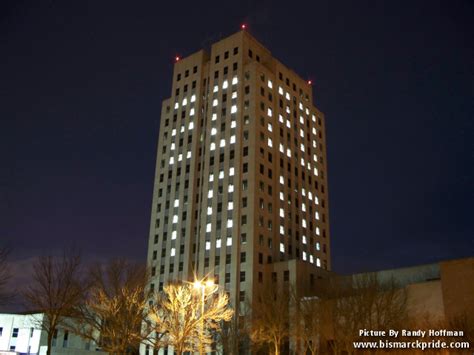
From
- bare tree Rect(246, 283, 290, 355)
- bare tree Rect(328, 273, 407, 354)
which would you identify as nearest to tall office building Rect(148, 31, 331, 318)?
bare tree Rect(246, 283, 290, 355)

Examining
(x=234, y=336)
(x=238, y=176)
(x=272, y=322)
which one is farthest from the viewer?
(x=238, y=176)

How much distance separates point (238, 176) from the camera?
90.8 meters

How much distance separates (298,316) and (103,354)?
146 ft

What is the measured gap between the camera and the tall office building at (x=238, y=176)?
8675 centimetres

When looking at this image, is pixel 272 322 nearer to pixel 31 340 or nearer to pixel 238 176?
pixel 238 176

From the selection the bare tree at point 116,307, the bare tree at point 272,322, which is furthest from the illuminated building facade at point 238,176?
the bare tree at point 116,307

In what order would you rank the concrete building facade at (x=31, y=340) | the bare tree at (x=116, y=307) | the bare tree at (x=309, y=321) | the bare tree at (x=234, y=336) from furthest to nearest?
the concrete building facade at (x=31, y=340)
the bare tree at (x=234, y=336)
the bare tree at (x=309, y=321)
the bare tree at (x=116, y=307)

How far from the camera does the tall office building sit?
3415 inches

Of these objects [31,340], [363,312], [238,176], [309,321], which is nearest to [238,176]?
[238,176]

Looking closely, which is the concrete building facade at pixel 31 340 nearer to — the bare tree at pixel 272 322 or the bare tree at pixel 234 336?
the bare tree at pixel 234 336

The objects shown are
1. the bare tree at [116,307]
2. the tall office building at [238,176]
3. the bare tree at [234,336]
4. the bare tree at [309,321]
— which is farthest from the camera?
the tall office building at [238,176]

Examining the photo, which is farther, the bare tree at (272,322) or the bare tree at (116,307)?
the bare tree at (272,322)

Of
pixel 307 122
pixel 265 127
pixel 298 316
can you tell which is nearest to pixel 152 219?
pixel 265 127

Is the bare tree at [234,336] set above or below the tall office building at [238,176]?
below
